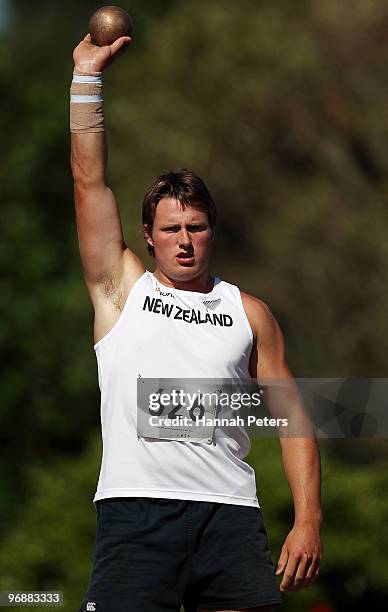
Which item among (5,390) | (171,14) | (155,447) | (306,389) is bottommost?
(155,447)

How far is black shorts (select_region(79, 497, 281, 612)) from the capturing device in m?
4.65

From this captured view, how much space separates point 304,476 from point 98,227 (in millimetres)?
1292

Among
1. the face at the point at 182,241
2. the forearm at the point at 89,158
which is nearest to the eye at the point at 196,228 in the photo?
the face at the point at 182,241

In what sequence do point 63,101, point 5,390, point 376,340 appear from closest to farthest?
point 376,340, point 5,390, point 63,101

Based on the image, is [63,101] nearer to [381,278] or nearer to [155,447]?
[381,278]

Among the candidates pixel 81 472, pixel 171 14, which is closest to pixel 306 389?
pixel 81 472

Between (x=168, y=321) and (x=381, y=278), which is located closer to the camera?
(x=168, y=321)

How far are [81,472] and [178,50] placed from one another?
8112mm

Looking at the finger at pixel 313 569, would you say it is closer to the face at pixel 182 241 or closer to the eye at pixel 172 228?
the face at pixel 182 241

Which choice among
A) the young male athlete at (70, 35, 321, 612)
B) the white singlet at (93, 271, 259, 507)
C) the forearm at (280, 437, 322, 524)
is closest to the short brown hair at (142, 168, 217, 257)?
the young male athlete at (70, 35, 321, 612)

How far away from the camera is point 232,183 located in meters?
16.5

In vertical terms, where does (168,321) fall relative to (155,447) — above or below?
above

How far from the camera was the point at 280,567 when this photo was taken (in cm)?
483

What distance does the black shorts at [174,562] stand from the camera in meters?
4.65
